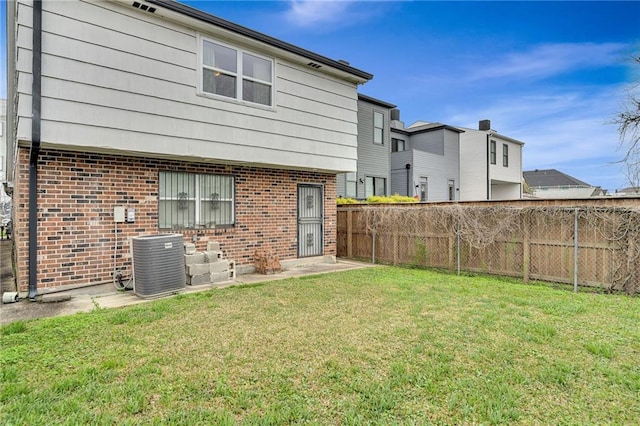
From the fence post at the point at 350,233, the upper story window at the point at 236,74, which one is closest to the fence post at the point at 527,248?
the fence post at the point at 350,233

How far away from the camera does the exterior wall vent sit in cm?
627

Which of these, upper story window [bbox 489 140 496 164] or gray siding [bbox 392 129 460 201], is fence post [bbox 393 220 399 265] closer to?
gray siding [bbox 392 129 460 201]

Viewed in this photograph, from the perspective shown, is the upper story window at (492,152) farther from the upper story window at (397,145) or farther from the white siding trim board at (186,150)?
the white siding trim board at (186,150)

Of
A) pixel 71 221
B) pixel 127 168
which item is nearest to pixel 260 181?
pixel 127 168

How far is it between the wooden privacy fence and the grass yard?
1.40 m

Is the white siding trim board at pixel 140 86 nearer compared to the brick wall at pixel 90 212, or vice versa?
the white siding trim board at pixel 140 86

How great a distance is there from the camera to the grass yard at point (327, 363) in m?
2.72

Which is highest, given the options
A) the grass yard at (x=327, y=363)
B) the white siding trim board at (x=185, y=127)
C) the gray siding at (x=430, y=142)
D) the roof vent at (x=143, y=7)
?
the gray siding at (x=430, y=142)

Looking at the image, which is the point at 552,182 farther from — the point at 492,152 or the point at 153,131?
the point at 153,131

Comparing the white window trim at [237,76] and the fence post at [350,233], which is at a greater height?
the white window trim at [237,76]

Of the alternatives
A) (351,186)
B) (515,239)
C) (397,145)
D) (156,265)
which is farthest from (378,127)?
(156,265)

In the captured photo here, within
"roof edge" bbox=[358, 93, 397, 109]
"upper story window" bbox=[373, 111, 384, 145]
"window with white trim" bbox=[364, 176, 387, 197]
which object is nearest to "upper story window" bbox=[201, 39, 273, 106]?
"roof edge" bbox=[358, 93, 397, 109]

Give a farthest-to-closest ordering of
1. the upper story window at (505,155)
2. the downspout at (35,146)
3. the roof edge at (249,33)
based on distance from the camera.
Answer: the upper story window at (505,155) < the roof edge at (249,33) < the downspout at (35,146)

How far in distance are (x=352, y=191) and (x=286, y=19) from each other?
714 centimetres
